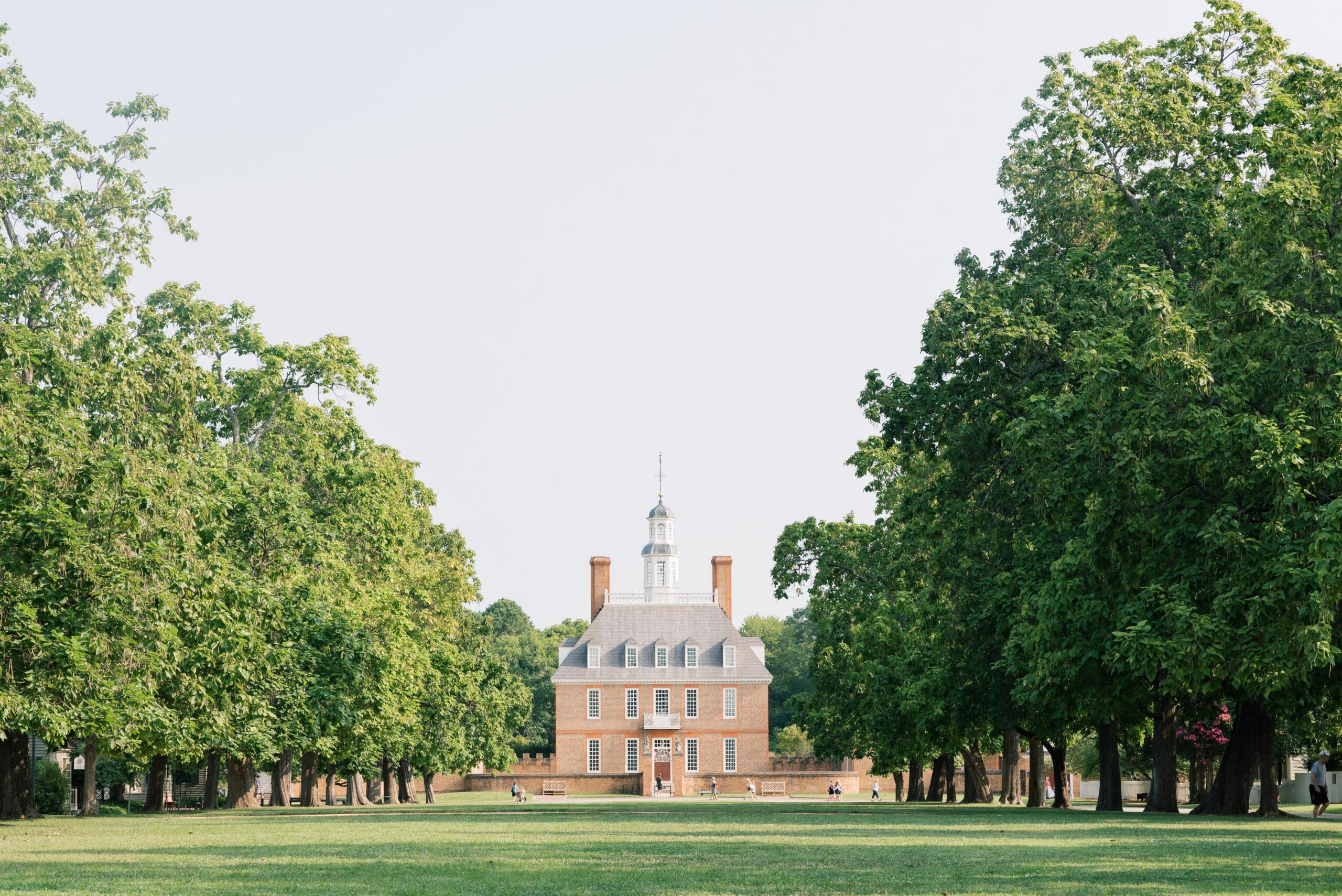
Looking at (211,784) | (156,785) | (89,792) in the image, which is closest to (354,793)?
(211,784)

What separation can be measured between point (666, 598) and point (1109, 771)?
211ft

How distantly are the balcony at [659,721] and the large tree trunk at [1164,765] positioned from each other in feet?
204

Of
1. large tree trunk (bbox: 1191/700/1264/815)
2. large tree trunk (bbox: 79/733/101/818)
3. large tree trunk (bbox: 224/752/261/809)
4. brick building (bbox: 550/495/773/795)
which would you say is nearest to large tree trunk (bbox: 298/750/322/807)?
large tree trunk (bbox: 224/752/261/809)

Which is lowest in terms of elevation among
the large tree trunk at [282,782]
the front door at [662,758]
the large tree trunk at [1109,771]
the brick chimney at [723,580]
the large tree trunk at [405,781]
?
the front door at [662,758]

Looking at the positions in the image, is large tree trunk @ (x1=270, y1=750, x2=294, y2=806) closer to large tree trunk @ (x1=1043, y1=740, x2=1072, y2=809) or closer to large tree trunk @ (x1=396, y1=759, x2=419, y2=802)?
large tree trunk @ (x1=396, y1=759, x2=419, y2=802)

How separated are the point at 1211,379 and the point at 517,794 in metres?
56.8

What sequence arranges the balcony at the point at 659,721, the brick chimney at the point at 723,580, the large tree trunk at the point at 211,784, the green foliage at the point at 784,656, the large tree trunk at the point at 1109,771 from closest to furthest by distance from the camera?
the large tree trunk at the point at 1109,771 < the large tree trunk at the point at 211,784 < the balcony at the point at 659,721 < the brick chimney at the point at 723,580 < the green foliage at the point at 784,656

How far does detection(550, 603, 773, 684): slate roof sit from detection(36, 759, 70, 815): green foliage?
50.7 metres

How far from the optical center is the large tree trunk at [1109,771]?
119ft

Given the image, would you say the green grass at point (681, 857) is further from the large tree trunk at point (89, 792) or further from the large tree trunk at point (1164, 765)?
the large tree trunk at point (89, 792)

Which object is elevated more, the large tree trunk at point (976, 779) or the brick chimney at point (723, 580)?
the brick chimney at point (723, 580)

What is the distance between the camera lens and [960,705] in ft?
109

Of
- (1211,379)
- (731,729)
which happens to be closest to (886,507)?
(1211,379)

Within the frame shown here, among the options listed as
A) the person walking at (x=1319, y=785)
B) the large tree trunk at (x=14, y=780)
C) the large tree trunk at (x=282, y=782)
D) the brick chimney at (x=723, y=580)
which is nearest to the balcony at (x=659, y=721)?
the brick chimney at (x=723, y=580)
